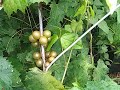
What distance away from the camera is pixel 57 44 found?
144 centimetres

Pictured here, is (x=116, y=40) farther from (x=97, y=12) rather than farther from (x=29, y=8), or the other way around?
(x=29, y=8)

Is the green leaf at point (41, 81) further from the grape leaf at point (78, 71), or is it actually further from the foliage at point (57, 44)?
the grape leaf at point (78, 71)

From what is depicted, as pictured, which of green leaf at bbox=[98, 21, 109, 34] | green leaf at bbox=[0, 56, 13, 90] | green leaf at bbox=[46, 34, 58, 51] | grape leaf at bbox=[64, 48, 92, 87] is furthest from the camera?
green leaf at bbox=[98, 21, 109, 34]

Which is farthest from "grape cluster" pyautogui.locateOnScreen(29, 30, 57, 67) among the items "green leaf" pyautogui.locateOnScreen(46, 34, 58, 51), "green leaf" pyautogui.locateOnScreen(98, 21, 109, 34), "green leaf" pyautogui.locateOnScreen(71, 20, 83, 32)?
"green leaf" pyautogui.locateOnScreen(98, 21, 109, 34)

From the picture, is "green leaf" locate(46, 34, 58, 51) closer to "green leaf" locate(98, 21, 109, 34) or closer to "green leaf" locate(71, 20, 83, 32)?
"green leaf" locate(71, 20, 83, 32)

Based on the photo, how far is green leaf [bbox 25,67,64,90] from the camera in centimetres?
126

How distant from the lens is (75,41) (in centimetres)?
134

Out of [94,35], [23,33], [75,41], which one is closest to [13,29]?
[23,33]

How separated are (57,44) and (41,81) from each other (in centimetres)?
23

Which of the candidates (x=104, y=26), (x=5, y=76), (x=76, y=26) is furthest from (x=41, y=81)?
(x=104, y=26)

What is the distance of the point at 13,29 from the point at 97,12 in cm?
35

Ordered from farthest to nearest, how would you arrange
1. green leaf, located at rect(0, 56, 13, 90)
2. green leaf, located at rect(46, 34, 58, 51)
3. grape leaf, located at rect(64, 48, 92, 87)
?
grape leaf, located at rect(64, 48, 92, 87)
green leaf, located at rect(46, 34, 58, 51)
green leaf, located at rect(0, 56, 13, 90)

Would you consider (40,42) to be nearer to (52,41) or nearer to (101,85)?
(52,41)

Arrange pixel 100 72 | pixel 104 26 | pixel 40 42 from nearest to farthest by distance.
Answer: pixel 40 42
pixel 104 26
pixel 100 72
